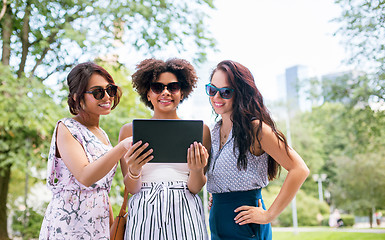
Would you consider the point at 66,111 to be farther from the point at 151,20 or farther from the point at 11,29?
the point at 151,20

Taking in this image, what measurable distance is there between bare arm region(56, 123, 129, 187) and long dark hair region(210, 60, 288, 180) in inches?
22.8

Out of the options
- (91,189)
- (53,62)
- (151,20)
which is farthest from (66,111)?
(91,189)

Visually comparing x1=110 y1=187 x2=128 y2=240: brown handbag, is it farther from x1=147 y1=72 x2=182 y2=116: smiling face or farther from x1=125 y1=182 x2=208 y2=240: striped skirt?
x1=147 y1=72 x2=182 y2=116: smiling face

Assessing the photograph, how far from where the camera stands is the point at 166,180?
83.9 inches

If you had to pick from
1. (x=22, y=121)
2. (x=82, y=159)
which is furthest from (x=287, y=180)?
(x=22, y=121)

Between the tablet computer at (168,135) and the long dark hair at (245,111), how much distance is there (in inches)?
10.6

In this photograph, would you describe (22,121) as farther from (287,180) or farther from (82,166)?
(287,180)

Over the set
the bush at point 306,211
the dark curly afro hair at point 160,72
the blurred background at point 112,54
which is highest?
the blurred background at point 112,54

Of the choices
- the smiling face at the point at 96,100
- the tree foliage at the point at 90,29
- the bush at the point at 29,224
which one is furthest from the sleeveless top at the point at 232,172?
the bush at the point at 29,224

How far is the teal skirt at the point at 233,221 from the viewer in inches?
78.3

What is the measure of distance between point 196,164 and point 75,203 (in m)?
0.65

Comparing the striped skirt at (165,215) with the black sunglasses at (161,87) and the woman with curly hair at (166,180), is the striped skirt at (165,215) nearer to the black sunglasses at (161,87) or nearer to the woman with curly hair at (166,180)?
the woman with curly hair at (166,180)

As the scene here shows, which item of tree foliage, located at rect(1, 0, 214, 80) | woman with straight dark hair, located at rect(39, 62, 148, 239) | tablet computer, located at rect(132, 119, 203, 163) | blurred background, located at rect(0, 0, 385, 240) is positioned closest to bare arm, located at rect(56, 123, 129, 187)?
woman with straight dark hair, located at rect(39, 62, 148, 239)

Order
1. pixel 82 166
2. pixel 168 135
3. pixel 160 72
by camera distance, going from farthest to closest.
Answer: pixel 160 72 < pixel 82 166 < pixel 168 135
